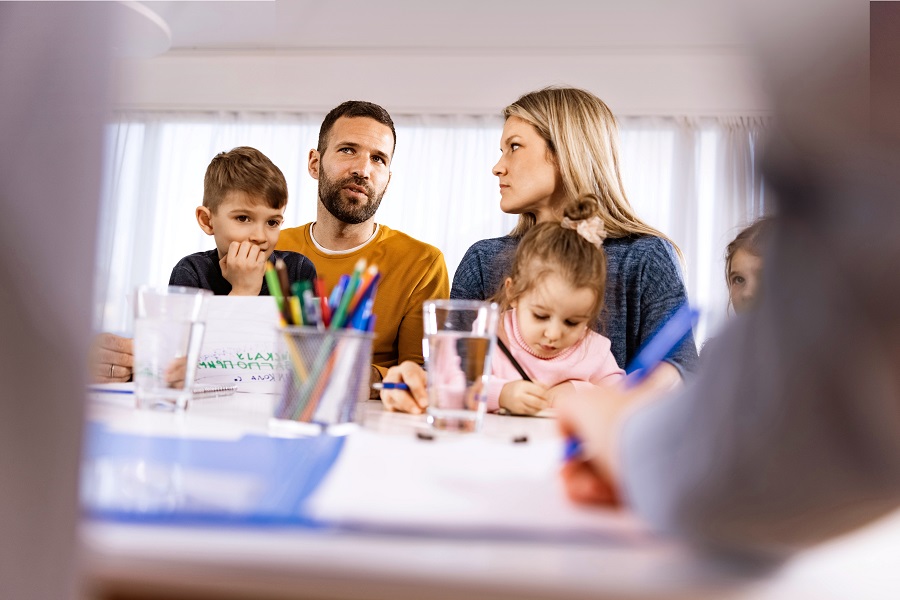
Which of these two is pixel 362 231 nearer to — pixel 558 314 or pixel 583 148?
pixel 583 148

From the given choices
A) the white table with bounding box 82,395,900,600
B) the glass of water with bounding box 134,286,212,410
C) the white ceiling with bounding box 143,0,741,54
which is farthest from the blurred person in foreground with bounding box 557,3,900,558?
the white ceiling with bounding box 143,0,741,54

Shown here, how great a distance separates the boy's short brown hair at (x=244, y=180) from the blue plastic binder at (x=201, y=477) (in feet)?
3.84

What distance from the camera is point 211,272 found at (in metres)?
1.62

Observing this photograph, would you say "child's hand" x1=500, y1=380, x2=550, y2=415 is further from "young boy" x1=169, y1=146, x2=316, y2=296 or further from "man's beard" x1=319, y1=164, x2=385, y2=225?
"man's beard" x1=319, y1=164, x2=385, y2=225

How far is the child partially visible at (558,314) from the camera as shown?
4.00ft

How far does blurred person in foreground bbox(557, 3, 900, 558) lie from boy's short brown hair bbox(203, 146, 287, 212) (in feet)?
4.86

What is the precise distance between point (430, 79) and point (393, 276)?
248cm

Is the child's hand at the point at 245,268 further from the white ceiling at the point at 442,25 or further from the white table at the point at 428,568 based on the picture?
the white ceiling at the point at 442,25

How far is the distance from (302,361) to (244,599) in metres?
0.35

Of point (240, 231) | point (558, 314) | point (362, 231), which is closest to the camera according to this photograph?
point (558, 314)

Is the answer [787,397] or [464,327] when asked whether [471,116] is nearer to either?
[464,327]

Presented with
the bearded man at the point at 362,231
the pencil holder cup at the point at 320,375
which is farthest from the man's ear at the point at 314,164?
the pencil holder cup at the point at 320,375

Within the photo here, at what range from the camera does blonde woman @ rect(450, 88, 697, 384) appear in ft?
4.73

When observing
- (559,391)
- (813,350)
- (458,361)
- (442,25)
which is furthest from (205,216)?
(442,25)
